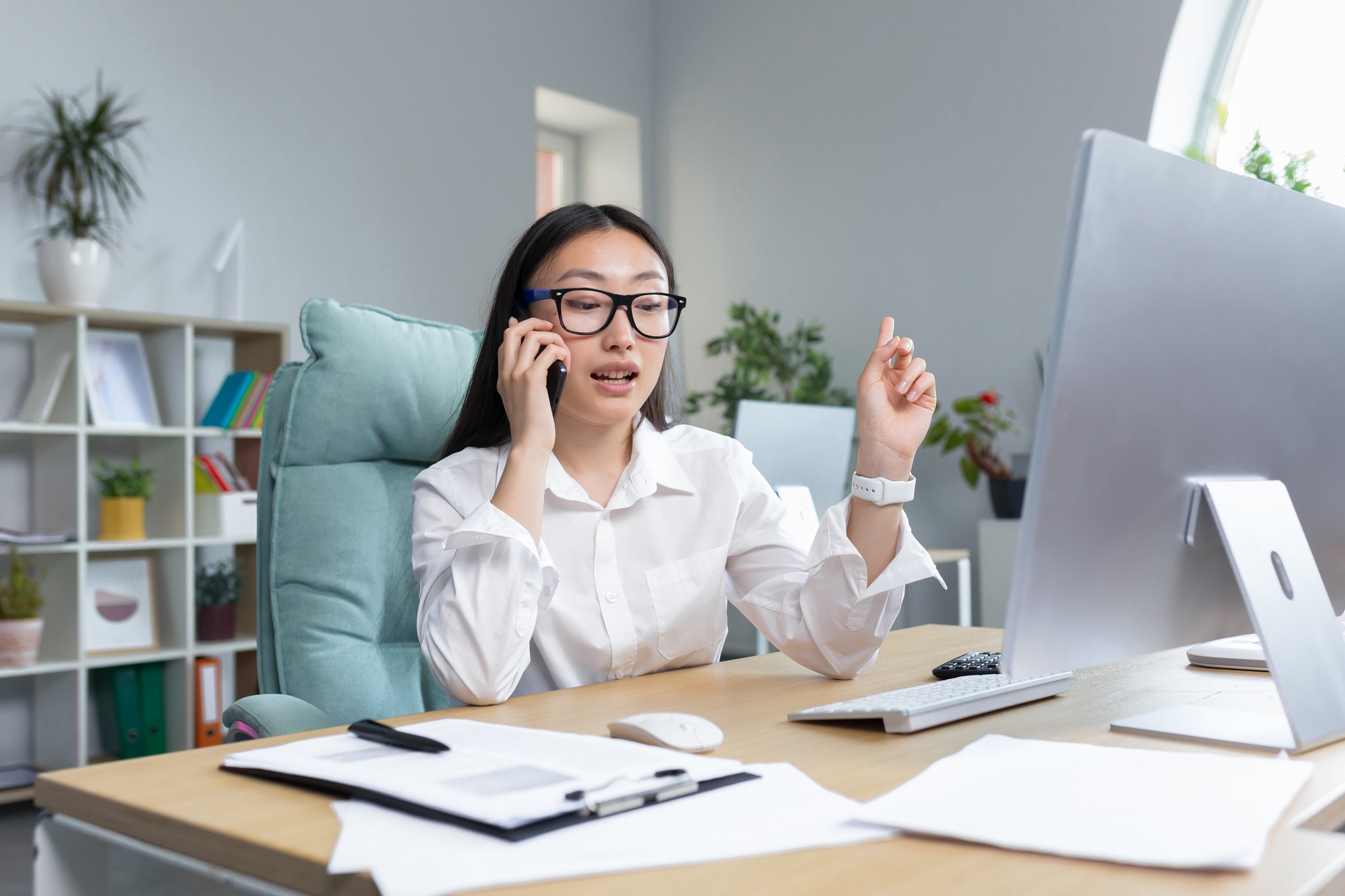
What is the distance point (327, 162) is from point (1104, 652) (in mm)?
3699

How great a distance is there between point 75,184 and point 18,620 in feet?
4.06

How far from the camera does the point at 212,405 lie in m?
3.41

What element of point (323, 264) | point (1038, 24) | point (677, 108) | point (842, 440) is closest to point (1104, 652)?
point (842, 440)

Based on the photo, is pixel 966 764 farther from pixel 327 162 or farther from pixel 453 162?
pixel 453 162

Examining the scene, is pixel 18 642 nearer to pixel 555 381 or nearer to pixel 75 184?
pixel 75 184

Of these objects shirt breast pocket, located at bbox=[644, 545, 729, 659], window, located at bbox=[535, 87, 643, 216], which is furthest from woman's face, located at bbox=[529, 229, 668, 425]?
window, located at bbox=[535, 87, 643, 216]

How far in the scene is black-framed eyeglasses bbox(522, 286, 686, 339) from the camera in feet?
4.33

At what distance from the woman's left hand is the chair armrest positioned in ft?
2.12

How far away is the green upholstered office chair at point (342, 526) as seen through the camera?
1383 mm

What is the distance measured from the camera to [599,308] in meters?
1.33

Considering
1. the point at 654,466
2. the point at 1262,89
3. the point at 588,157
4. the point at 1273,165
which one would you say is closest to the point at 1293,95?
the point at 1262,89

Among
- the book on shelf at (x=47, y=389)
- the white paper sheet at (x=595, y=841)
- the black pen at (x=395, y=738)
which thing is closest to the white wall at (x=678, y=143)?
the book on shelf at (x=47, y=389)

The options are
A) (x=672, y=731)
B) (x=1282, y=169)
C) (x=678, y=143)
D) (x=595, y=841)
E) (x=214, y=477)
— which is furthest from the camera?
(x=678, y=143)

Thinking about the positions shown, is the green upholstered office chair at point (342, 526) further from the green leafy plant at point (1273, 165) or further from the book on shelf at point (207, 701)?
the green leafy plant at point (1273, 165)
